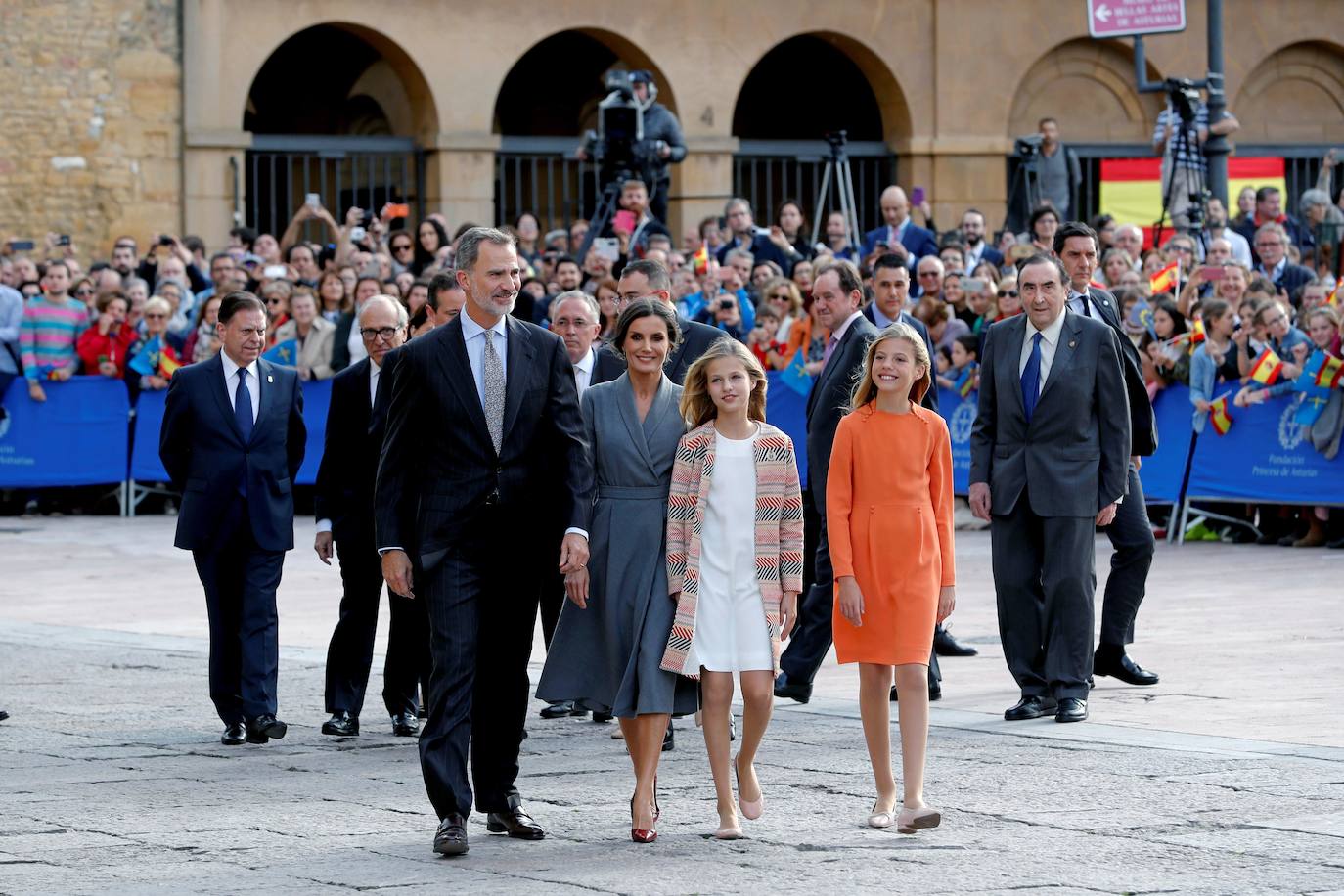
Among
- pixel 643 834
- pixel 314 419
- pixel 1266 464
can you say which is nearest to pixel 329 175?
pixel 314 419

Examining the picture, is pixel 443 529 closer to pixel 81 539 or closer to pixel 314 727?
pixel 314 727

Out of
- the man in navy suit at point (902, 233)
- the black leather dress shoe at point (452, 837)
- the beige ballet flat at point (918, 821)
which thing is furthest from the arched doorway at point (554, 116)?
the black leather dress shoe at point (452, 837)

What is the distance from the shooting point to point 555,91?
33.3 meters

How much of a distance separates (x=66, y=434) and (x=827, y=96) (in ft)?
51.4

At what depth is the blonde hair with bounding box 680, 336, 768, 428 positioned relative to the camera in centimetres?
767

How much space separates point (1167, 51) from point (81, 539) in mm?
16980

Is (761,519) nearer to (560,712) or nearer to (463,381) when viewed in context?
(463,381)

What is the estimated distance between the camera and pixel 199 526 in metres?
10.1

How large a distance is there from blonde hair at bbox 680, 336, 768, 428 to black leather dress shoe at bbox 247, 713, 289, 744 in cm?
286

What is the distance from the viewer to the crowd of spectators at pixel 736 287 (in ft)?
55.0

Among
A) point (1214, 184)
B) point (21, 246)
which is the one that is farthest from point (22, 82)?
point (1214, 184)

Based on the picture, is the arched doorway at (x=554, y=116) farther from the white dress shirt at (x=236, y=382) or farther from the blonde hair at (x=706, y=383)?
the blonde hair at (x=706, y=383)

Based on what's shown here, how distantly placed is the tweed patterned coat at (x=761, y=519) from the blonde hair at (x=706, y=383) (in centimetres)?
7

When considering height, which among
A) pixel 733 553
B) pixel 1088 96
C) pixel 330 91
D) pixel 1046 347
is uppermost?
pixel 330 91
